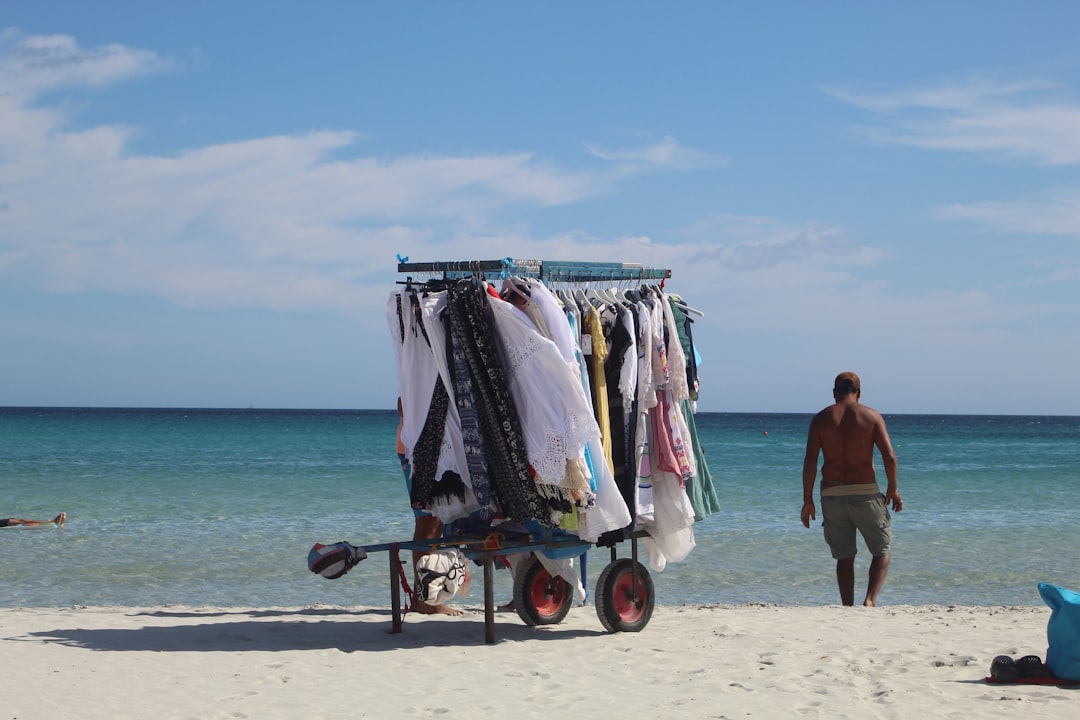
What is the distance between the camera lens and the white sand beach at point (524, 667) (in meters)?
4.73

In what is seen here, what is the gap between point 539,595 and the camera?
6852mm

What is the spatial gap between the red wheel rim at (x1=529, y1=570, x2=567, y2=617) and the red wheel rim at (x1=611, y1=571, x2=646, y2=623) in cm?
55

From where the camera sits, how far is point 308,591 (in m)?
9.09

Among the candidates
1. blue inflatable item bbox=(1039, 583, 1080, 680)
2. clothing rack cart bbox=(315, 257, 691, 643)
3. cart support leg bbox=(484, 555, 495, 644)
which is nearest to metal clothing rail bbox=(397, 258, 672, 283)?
clothing rack cart bbox=(315, 257, 691, 643)

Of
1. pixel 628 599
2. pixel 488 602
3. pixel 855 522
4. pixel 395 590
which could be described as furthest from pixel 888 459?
pixel 395 590

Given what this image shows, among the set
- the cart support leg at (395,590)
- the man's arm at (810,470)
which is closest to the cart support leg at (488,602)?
the cart support leg at (395,590)

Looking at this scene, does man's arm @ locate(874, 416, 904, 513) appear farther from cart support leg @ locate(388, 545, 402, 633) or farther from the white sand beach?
cart support leg @ locate(388, 545, 402, 633)

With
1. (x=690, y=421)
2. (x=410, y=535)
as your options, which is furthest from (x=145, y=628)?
(x=410, y=535)

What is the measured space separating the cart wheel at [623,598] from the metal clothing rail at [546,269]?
1618 mm

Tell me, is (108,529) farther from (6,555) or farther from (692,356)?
(692,356)

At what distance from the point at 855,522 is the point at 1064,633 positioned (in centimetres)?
252

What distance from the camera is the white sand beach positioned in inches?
186

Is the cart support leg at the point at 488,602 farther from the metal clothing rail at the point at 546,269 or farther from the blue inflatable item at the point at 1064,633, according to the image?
the blue inflatable item at the point at 1064,633

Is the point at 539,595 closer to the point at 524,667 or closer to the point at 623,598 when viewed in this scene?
the point at 623,598
